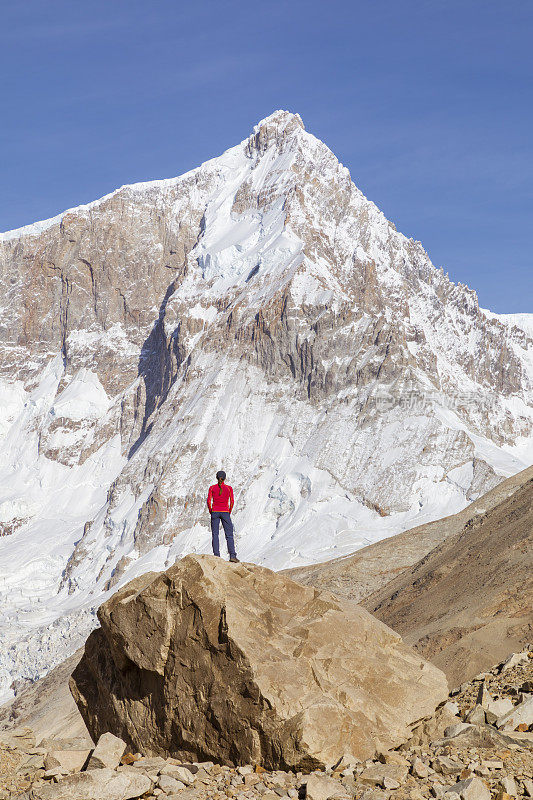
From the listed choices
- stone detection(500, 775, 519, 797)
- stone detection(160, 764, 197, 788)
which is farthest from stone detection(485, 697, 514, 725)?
stone detection(160, 764, 197, 788)

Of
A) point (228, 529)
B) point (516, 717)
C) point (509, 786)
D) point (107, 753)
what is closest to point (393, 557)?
point (228, 529)

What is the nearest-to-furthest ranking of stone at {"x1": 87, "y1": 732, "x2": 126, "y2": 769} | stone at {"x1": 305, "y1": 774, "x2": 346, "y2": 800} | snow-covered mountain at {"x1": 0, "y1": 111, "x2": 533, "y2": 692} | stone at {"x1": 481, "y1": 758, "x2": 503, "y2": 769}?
stone at {"x1": 305, "y1": 774, "x2": 346, "y2": 800}
stone at {"x1": 481, "y1": 758, "x2": 503, "y2": 769}
stone at {"x1": 87, "y1": 732, "x2": 126, "y2": 769}
snow-covered mountain at {"x1": 0, "y1": 111, "x2": 533, "y2": 692}

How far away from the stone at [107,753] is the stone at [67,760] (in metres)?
0.29

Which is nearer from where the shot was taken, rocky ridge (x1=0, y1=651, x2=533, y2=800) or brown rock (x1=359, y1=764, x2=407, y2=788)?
rocky ridge (x1=0, y1=651, x2=533, y2=800)

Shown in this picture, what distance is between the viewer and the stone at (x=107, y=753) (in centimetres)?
1152

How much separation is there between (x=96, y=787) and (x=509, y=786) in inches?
188

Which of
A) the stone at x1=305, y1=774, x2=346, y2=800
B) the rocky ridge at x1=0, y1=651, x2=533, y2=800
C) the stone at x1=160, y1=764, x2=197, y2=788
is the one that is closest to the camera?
the rocky ridge at x1=0, y1=651, x2=533, y2=800

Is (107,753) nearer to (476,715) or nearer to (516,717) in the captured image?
(476,715)

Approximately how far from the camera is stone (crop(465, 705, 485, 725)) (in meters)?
12.2

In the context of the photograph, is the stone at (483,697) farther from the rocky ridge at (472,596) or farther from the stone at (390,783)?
the rocky ridge at (472,596)

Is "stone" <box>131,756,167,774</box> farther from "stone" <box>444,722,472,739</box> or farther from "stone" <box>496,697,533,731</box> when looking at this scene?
"stone" <box>496,697,533,731</box>

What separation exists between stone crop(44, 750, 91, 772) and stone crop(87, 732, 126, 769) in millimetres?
286

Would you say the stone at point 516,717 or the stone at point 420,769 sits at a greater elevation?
the stone at point 516,717

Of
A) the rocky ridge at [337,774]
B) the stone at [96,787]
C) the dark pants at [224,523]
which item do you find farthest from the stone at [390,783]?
the dark pants at [224,523]
